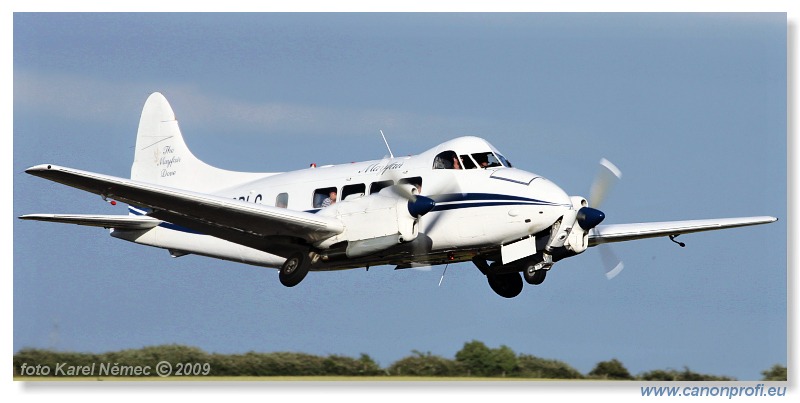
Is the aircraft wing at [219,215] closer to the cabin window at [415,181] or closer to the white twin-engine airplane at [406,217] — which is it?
the white twin-engine airplane at [406,217]

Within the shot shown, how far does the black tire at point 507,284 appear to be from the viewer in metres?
23.7

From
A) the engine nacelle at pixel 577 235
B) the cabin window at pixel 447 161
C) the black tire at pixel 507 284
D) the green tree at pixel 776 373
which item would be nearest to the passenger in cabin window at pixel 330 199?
the cabin window at pixel 447 161

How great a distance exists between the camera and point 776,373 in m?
21.9

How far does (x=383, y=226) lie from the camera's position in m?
21.8

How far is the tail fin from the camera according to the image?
2703cm

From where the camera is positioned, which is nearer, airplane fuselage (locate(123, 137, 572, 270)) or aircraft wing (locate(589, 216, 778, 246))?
airplane fuselage (locate(123, 137, 572, 270))

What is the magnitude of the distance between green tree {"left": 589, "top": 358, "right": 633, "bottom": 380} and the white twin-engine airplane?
6.06ft

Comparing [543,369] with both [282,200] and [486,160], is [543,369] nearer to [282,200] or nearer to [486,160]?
[486,160]

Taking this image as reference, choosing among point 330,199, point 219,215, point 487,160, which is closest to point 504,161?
point 487,160

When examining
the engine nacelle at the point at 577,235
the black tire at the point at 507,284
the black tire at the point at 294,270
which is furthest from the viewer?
the black tire at the point at 507,284

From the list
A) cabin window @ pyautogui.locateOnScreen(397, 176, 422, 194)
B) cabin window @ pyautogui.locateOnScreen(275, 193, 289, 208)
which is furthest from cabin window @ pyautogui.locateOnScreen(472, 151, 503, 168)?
cabin window @ pyautogui.locateOnScreen(275, 193, 289, 208)

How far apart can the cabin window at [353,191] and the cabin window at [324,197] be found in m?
0.24

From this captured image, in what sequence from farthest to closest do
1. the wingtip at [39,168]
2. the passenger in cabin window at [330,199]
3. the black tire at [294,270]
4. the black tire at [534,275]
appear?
the passenger in cabin window at [330,199], the black tire at [294,270], the black tire at [534,275], the wingtip at [39,168]

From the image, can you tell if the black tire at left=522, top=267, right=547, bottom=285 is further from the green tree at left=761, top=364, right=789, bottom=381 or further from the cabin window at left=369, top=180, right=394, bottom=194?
the green tree at left=761, top=364, right=789, bottom=381
